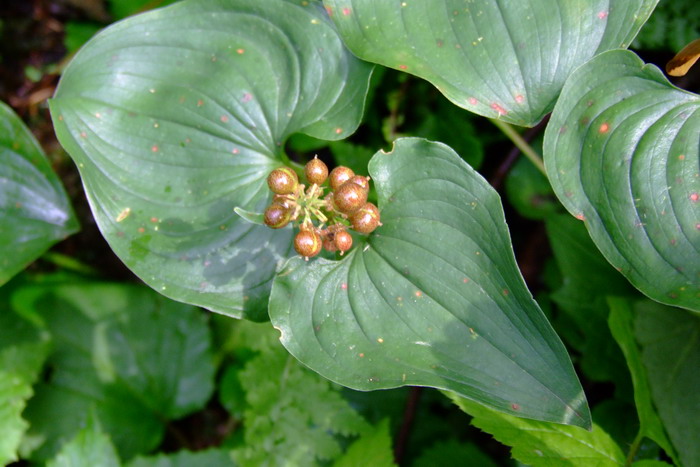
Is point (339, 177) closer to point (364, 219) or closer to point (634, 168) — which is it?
point (364, 219)

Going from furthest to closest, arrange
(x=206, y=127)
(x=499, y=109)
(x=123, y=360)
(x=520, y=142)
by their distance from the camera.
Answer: (x=123, y=360) < (x=520, y=142) < (x=206, y=127) < (x=499, y=109)

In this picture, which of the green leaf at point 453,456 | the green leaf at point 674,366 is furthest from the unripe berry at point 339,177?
the green leaf at point 453,456

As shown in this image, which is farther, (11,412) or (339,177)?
(11,412)

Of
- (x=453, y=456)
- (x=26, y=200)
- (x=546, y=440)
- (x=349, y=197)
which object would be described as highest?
(x=349, y=197)

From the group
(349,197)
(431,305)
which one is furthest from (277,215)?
(431,305)

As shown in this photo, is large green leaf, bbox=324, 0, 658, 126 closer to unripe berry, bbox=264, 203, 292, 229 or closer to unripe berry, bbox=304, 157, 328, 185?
unripe berry, bbox=304, 157, 328, 185

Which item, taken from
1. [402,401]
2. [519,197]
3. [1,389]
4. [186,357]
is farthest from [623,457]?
[1,389]

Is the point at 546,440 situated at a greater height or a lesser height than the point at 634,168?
lesser
